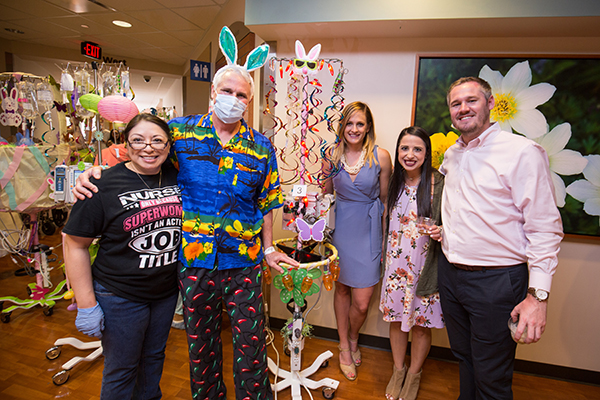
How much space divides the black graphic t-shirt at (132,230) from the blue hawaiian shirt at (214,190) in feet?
0.24

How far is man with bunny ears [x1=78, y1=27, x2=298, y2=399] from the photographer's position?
129 centimetres

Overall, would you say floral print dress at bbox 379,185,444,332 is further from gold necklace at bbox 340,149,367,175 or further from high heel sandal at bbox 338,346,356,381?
high heel sandal at bbox 338,346,356,381

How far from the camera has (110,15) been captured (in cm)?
374

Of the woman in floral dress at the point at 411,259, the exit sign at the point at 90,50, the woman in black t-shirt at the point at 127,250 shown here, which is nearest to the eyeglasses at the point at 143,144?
the woman in black t-shirt at the point at 127,250

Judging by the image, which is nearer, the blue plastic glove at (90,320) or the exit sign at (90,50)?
the blue plastic glove at (90,320)

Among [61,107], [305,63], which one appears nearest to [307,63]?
[305,63]

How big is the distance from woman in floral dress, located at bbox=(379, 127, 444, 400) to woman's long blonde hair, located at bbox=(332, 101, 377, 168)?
19cm

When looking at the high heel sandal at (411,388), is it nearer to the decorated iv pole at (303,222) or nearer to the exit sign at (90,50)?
the decorated iv pole at (303,222)

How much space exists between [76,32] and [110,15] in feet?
3.48

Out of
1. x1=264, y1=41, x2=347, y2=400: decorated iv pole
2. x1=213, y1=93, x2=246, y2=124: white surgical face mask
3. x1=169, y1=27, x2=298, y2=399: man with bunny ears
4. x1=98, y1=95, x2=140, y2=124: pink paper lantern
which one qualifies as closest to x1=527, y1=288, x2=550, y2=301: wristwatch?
x1=264, y1=41, x2=347, y2=400: decorated iv pole

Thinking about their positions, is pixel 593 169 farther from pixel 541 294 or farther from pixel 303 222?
pixel 303 222

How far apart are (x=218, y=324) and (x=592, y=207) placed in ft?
8.30

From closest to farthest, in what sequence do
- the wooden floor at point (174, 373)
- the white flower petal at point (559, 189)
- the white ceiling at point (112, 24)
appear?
the wooden floor at point (174, 373) < the white flower petal at point (559, 189) < the white ceiling at point (112, 24)

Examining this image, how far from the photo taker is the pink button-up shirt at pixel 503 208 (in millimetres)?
1148
